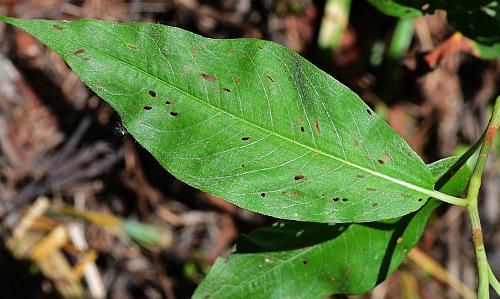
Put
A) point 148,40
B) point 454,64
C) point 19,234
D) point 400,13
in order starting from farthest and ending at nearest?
point 454,64, point 19,234, point 400,13, point 148,40

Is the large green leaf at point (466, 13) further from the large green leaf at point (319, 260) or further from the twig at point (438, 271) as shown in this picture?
the twig at point (438, 271)

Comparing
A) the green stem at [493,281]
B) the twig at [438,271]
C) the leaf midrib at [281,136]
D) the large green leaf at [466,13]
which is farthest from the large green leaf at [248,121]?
the twig at [438,271]

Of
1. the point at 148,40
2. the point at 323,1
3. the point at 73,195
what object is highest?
the point at 148,40

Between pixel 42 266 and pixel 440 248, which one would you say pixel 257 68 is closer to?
pixel 42 266

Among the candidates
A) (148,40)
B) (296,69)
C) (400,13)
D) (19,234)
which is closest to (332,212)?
(296,69)

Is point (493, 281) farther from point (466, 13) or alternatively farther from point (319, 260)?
point (466, 13)

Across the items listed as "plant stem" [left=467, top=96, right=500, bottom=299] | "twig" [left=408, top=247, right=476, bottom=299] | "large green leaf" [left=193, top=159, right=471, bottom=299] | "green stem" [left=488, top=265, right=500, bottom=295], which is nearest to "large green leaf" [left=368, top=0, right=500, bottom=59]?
"plant stem" [left=467, top=96, right=500, bottom=299]
